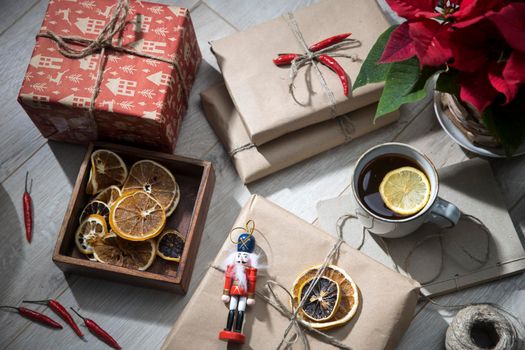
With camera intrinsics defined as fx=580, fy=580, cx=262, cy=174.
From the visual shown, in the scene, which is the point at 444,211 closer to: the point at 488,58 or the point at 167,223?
the point at 488,58

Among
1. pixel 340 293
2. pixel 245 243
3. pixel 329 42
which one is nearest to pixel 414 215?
pixel 340 293

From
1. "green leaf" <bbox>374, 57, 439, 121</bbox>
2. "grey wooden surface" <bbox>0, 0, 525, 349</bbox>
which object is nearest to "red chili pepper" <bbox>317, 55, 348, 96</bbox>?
"grey wooden surface" <bbox>0, 0, 525, 349</bbox>

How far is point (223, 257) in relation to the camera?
1072mm

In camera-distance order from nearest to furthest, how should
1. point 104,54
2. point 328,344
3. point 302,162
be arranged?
1. point 328,344
2. point 104,54
3. point 302,162

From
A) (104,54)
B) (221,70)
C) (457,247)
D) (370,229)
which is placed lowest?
(457,247)

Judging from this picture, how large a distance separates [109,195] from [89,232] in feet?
0.28

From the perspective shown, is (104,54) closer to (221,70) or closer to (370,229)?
(221,70)

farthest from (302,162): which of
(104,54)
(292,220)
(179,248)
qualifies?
(104,54)

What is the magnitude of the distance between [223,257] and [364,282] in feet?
0.85

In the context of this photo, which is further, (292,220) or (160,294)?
(160,294)

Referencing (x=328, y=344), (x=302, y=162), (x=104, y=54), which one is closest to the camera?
(x=328, y=344)

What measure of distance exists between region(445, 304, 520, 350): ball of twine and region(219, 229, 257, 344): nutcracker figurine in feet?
1.24

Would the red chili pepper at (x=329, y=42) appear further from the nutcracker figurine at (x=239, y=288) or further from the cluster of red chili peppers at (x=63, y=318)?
the cluster of red chili peppers at (x=63, y=318)

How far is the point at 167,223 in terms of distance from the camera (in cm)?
120
